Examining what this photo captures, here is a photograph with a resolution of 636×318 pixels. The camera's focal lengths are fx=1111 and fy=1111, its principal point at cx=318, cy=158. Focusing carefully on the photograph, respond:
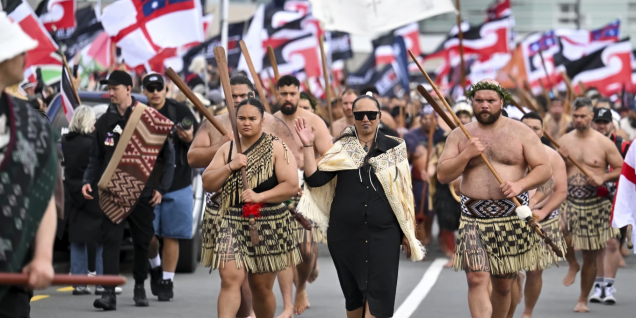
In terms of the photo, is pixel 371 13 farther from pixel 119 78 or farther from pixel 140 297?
pixel 140 297

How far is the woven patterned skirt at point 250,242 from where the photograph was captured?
26.1 feet

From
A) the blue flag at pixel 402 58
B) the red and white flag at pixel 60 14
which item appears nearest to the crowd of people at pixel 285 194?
the red and white flag at pixel 60 14

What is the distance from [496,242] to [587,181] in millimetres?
3829

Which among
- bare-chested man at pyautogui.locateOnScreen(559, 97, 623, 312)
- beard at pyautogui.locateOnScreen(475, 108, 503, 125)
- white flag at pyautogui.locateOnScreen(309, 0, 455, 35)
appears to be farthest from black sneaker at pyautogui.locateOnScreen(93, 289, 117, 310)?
white flag at pyautogui.locateOnScreen(309, 0, 455, 35)

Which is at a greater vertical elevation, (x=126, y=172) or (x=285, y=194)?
(x=285, y=194)

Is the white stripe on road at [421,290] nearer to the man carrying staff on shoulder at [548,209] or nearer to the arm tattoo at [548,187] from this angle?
the man carrying staff on shoulder at [548,209]

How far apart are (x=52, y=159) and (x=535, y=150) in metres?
4.38

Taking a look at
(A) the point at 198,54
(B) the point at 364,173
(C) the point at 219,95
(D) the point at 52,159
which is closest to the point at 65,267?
(C) the point at 219,95

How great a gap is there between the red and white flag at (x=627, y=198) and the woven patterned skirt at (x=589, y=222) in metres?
2.93

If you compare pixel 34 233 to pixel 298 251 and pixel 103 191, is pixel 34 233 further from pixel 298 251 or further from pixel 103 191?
pixel 103 191

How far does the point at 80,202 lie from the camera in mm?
11008

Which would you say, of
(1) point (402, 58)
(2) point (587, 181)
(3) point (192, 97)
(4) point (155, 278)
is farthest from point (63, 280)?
(1) point (402, 58)

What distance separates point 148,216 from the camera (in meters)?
10.5

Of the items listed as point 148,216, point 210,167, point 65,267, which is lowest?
point 65,267
